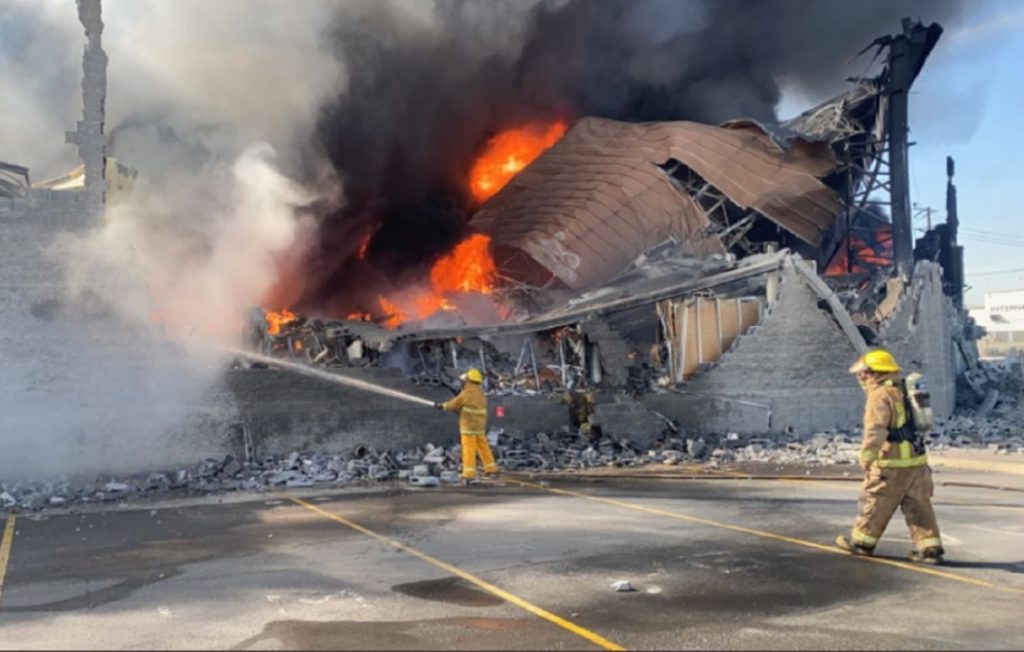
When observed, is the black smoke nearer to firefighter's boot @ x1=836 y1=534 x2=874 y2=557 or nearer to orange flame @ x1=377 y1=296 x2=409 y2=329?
orange flame @ x1=377 y1=296 x2=409 y2=329

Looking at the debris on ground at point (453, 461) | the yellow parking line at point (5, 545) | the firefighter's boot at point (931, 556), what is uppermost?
the debris on ground at point (453, 461)

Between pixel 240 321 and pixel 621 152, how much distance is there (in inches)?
461

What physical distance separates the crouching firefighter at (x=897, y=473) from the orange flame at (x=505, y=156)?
20652mm

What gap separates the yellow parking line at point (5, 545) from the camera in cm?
724

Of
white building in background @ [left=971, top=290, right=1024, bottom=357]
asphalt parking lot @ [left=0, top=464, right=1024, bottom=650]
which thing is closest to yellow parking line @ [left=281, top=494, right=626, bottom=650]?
asphalt parking lot @ [left=0, top=464, right=1024, bottom=650]

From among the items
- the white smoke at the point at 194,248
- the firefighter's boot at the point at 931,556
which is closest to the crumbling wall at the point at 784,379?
the white smoke at the point at 194,248

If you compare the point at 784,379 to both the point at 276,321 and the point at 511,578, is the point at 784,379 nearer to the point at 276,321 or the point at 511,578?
the point at 276,321

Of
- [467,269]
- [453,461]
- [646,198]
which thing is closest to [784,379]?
[453,461]

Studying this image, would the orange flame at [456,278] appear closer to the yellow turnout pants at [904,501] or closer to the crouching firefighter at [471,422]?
the crouching firefighter at [471,422]

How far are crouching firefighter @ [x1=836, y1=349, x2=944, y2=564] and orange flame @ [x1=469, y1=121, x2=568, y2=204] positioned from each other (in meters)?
20.7

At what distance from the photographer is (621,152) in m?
23.8

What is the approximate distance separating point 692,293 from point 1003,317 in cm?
7595

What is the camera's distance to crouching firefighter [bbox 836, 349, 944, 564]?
22.2 ft

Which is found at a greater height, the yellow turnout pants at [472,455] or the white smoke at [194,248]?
the white smoke at [194,248]
